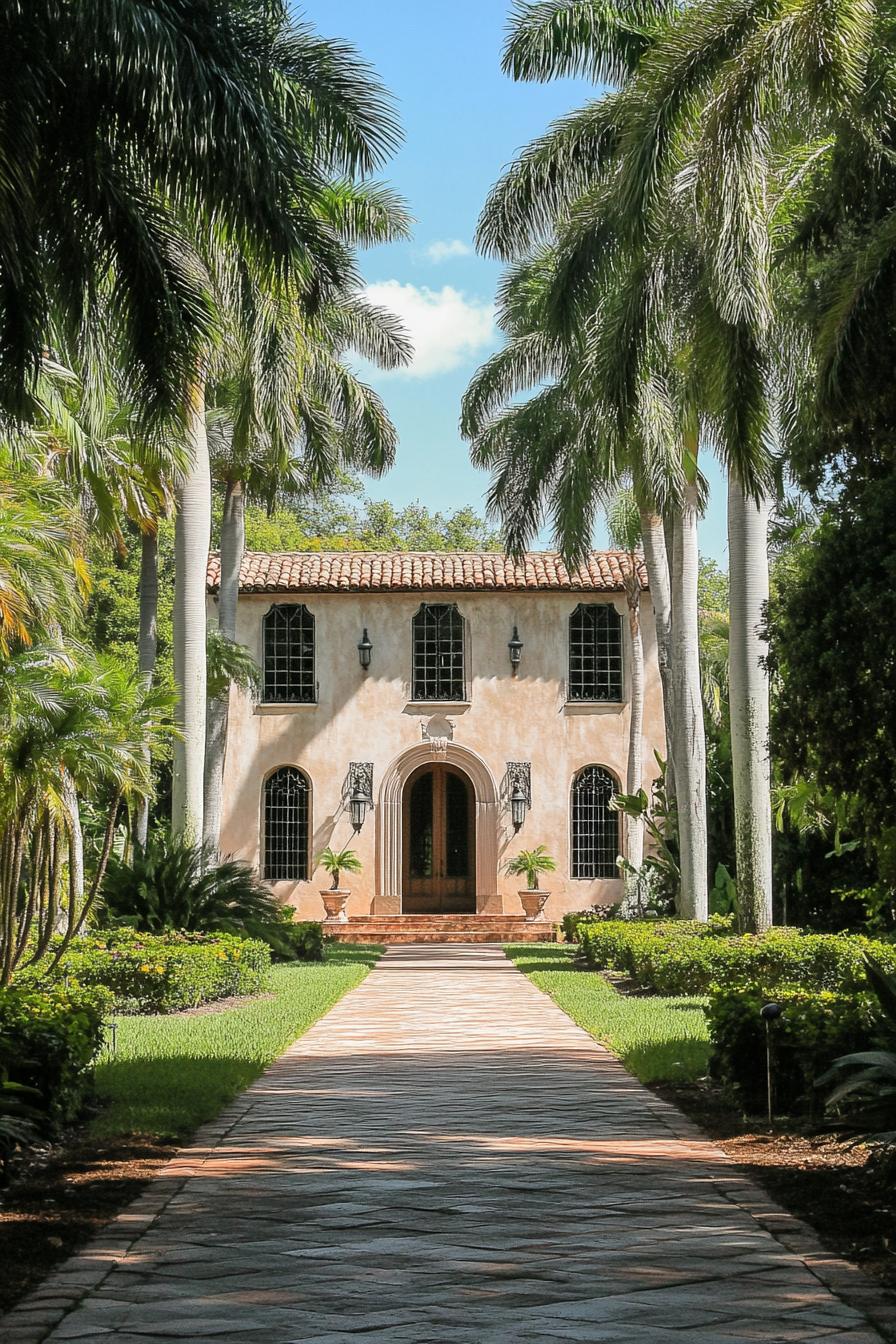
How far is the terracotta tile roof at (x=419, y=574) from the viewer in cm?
3089

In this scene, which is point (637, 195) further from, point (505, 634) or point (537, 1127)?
point (505, 634)

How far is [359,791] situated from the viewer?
3067 cm

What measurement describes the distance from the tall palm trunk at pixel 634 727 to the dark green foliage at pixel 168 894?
29.8 ft

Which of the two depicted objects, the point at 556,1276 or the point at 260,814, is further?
the point at 260,814

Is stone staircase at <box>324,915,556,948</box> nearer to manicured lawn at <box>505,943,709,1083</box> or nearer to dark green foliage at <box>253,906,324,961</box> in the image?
dark green foliage at <box>253,906,324,961</box>

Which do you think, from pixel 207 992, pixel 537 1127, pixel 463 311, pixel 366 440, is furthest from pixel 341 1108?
pixel 463 311

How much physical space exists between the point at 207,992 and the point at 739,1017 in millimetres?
7882

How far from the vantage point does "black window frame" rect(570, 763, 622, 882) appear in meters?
30.8

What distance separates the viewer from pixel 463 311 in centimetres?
5544

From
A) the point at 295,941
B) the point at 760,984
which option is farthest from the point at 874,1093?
the point at 295,941

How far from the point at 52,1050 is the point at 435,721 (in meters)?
23.2

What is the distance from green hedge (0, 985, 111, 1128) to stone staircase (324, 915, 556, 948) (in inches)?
781

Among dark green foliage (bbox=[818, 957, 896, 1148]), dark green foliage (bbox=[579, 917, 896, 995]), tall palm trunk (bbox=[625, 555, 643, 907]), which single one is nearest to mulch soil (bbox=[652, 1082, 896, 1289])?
dark green foliage (bbox=[818, 957, 896, 1148])

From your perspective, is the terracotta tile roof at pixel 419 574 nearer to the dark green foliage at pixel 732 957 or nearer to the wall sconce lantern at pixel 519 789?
the wall sconce lantern at pixel 519 789
